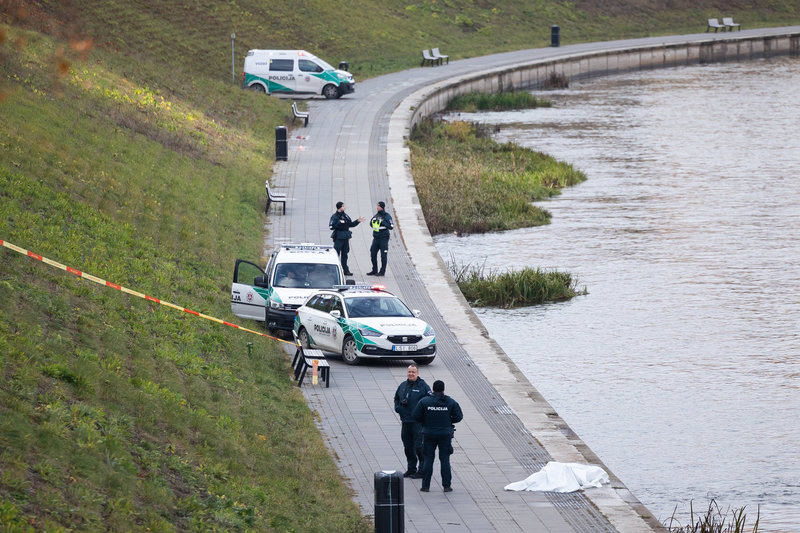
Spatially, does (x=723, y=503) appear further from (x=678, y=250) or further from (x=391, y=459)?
(x=678, y=250)

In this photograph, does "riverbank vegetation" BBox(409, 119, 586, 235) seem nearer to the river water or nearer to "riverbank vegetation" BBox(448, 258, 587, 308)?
the river water

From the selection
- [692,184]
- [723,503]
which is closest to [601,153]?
[692,184]

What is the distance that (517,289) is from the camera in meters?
30.8

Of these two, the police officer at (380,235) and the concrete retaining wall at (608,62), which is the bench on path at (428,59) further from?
the police officer at (380,235)

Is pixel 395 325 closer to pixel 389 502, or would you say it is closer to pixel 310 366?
pixel 310 366

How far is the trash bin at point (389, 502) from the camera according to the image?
1321 centimetres

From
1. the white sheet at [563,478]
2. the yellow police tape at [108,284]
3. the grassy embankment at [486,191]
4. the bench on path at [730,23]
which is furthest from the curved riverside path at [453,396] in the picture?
the bench on path at [730,23]

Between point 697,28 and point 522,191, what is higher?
point 697,28

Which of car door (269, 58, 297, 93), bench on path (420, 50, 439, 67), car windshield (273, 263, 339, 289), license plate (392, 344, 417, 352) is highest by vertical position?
bench on path (420, 50, 439, 67)

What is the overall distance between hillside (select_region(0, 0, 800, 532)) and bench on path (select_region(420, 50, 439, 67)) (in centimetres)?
1582

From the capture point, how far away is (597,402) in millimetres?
23047

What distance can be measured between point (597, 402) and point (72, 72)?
23.6 metres

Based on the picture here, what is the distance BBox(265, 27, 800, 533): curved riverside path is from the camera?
14.6 m

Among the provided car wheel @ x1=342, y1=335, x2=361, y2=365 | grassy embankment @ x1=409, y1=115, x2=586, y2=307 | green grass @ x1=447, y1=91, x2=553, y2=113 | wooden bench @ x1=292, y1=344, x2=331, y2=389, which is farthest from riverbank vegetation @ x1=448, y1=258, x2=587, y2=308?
green grass @ x1=447, y1=91, x2=553, y2=113
